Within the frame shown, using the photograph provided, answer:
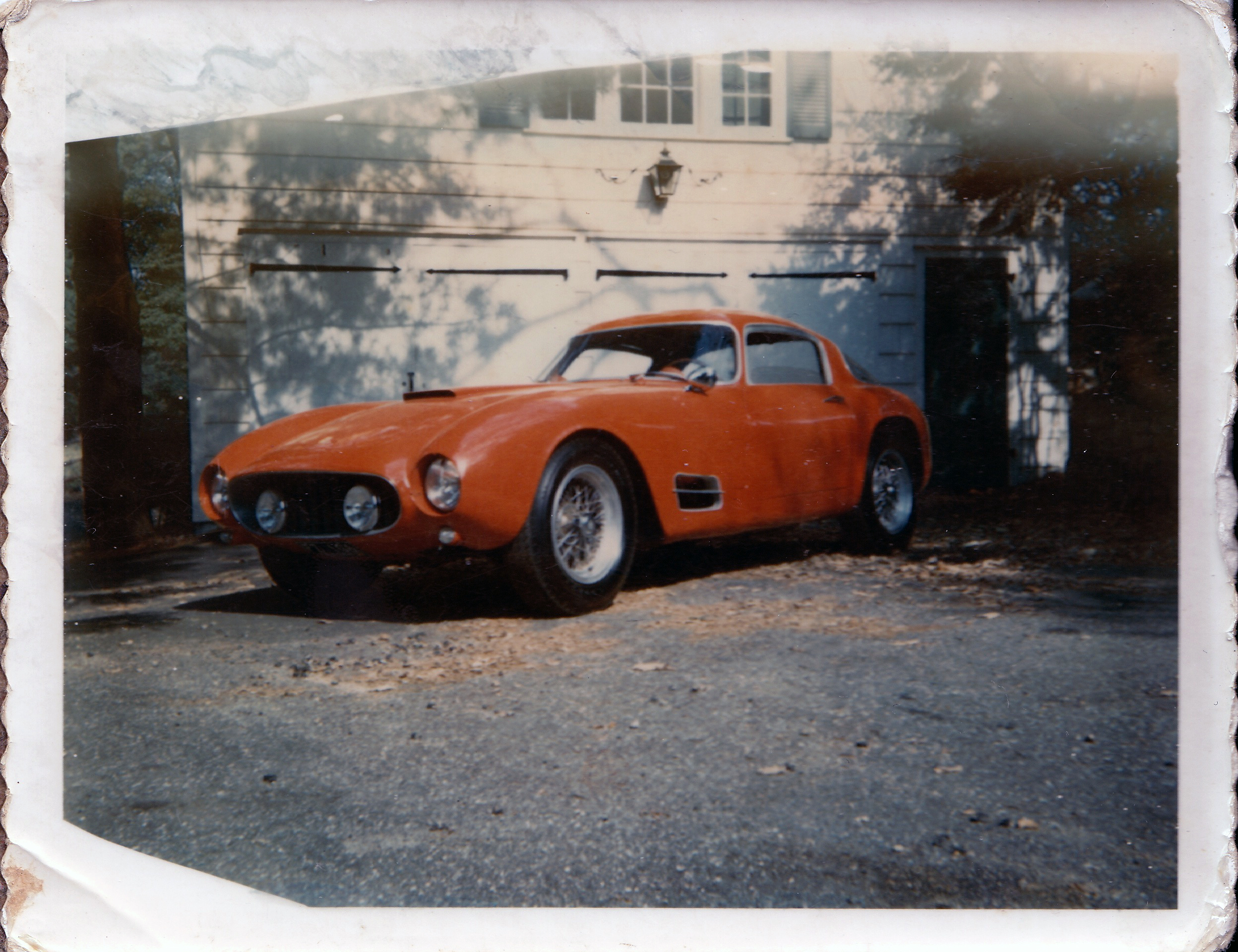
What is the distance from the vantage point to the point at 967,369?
1.68 metres

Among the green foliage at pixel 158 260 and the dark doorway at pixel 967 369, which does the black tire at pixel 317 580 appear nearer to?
the green foliage at pixel 158 260

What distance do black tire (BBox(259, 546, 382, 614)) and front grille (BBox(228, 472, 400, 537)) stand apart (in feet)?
Result: 0.20

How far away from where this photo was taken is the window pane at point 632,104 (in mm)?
1633

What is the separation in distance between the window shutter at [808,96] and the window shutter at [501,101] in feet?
1.76

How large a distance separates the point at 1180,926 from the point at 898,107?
1.59 m

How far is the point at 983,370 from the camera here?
5.49 ft

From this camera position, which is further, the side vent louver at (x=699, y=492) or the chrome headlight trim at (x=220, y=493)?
the side vent louver at (x=699, y=492)

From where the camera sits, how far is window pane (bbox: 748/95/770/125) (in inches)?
63.8

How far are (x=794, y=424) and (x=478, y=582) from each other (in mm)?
877

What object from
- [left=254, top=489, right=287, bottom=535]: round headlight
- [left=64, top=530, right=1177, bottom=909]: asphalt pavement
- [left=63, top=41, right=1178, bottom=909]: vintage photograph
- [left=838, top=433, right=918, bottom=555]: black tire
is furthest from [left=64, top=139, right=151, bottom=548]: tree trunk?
[left=838, top=433, right=918, bottom=555]: black tire

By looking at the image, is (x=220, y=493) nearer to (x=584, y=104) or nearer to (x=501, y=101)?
(x=501, y=101)

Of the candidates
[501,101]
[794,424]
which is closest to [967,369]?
[794,424]

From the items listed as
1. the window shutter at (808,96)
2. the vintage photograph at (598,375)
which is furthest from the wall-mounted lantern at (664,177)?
the window shutter at (808,96)

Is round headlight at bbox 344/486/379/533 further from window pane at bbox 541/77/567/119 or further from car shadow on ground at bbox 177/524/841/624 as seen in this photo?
window pane at bbox 541/77/567/119
